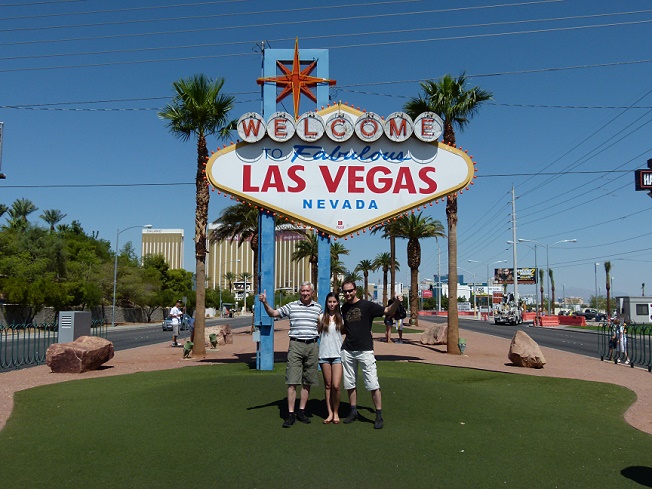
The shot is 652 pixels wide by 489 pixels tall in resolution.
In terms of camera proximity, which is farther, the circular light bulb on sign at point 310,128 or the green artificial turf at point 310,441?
the circular light bulb on sign at point 310,128

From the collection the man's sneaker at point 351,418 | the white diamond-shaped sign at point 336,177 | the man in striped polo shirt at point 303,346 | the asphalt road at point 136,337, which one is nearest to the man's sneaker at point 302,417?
the man in striped polo shirt at point 303,346

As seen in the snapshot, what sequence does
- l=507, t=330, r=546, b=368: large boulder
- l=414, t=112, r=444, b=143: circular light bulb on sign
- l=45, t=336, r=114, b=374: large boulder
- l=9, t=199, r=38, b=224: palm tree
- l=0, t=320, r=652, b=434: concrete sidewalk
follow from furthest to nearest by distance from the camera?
l=9, t=199, r=38, b=224: palm tree < l=507, t=330, r=546, b=368: large boulder < l=45, t=336, r=114, b=374: large boulder < l=414, t=112, r=444, b=143: circular light bulb on sign < l=0, t=320, r=652, b=434: concrete sidewalk

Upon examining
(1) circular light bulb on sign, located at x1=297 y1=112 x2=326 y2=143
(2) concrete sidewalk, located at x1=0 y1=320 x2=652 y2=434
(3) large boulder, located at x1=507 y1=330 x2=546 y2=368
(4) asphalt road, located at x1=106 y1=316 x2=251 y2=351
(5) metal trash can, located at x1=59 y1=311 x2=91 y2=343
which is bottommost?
(4) asphalt road, located at x1=106 y1=316 x2=251 y2=351

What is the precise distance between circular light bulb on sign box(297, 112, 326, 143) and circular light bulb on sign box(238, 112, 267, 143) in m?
0.81

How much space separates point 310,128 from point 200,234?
6.38 meters

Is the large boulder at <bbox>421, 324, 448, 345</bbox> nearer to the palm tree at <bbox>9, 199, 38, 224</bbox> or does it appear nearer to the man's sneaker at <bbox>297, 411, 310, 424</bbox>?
the man's sneaker at <bbox>297, 411, 310, 424</bbox>

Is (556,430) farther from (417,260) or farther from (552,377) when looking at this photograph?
(417,260)

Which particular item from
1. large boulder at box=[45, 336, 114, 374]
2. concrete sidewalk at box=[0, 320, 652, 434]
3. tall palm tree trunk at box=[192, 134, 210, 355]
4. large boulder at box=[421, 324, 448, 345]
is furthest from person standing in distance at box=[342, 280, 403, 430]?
large boulder at box=[421, 324, 448, 345]

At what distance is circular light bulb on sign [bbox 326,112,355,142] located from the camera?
13711 millimetres

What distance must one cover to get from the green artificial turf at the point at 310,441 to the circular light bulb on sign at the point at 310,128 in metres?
5.90

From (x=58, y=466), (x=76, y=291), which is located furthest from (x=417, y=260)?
(x=58, y=466)

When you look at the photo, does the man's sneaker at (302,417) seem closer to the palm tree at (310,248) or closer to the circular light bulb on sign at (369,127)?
the circular light bulb on sign at (369,127)

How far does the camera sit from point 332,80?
580 inches

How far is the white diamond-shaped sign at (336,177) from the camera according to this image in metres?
13.6
